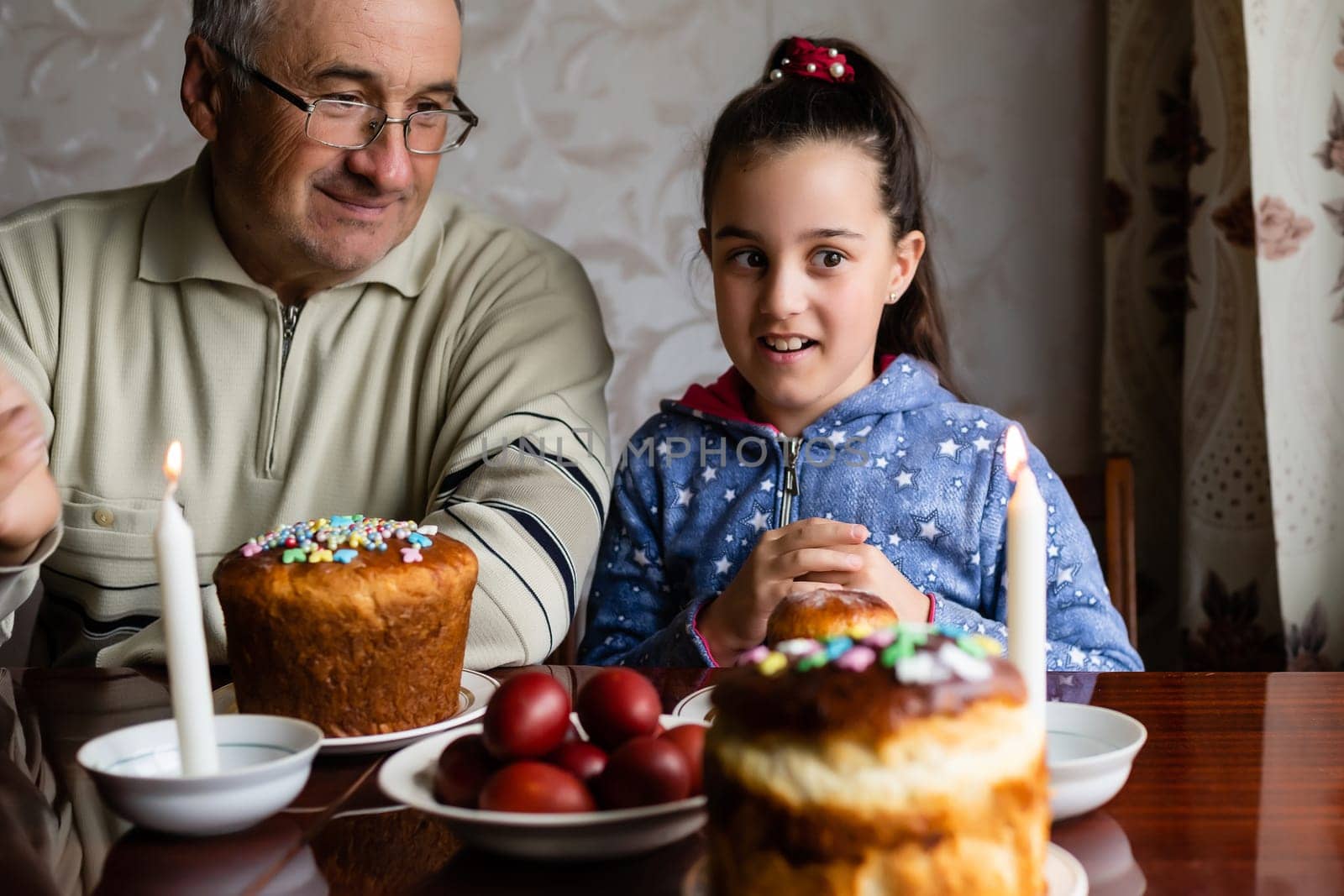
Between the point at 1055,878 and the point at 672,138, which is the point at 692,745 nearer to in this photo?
the point at 1055,878

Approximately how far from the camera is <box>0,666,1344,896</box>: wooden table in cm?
80

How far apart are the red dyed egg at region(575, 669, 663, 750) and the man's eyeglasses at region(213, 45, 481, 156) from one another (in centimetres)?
112

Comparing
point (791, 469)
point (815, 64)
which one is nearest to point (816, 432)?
point (791, 469)

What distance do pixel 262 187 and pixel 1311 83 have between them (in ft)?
5.43

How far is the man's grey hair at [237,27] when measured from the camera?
1.77 meters

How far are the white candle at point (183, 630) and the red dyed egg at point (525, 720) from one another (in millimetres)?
180

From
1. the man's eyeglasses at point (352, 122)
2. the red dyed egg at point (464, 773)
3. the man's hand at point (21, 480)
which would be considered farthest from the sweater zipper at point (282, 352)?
the red dyed egg at point (464, 773)

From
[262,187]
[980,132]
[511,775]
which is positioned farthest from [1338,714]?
[980,132]

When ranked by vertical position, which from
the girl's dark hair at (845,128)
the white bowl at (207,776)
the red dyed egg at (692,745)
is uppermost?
the girl's dark hair at (845,128)

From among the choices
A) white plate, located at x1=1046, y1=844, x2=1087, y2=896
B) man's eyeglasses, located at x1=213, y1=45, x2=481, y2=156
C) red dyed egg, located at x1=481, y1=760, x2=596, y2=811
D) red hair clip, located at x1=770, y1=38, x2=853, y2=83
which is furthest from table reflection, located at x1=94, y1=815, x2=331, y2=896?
red hair clip, located at x1=770, y1=38, x2=853, y2=83

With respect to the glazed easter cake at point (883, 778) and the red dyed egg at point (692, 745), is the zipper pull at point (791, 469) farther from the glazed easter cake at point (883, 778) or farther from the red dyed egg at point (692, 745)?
the glazed easter cake at point (883, 778)

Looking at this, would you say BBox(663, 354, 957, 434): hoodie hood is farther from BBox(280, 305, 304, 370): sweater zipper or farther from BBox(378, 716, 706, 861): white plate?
BBox(378, 716, 706, 861): white plate

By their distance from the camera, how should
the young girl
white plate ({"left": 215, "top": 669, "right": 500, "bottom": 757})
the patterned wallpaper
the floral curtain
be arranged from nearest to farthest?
white plate ({"left": 215, "top": 669, "right": 500, "bottom": 757})
the young girl
the floral curtain
the patterned wallpaper

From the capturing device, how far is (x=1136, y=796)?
0.93 metres
